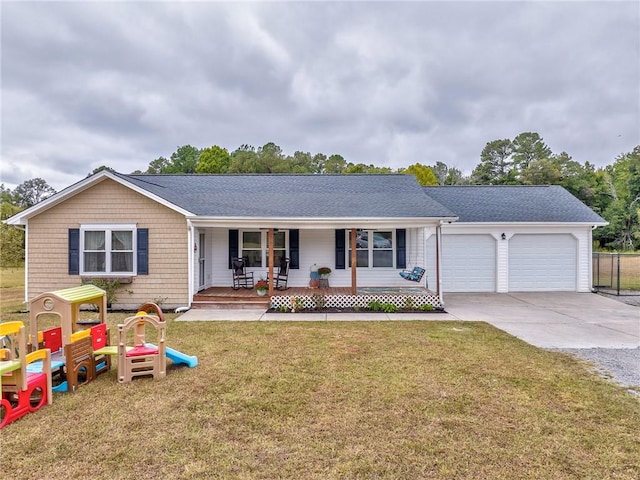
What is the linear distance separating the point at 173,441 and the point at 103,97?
2006cm

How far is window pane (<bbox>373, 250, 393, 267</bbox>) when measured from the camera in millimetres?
11961

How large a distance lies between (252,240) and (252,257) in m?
0.60

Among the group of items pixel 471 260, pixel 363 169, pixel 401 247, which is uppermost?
pixel 363 169

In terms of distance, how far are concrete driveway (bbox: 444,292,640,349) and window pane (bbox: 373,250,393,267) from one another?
231cm

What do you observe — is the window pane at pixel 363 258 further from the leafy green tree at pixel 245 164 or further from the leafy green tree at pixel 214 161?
the leafy green tree at pixel 214 161

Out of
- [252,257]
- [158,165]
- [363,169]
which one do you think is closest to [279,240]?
[252,257]

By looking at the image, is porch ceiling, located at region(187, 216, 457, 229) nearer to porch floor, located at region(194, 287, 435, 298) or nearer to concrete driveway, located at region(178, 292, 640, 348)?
porch floor, located at region(194, 287, 435, 298)

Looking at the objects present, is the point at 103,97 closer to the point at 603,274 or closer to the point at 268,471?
the point at 268,471

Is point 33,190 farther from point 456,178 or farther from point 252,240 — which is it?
point 456,178

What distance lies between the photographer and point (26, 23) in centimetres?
971

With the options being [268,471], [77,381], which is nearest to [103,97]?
[77,381]

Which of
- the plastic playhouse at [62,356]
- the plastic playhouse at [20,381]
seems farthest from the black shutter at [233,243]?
the plastic playhouse at [20,381]

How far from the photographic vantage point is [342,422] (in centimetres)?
358

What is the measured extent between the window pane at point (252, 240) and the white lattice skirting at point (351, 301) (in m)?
2.91
